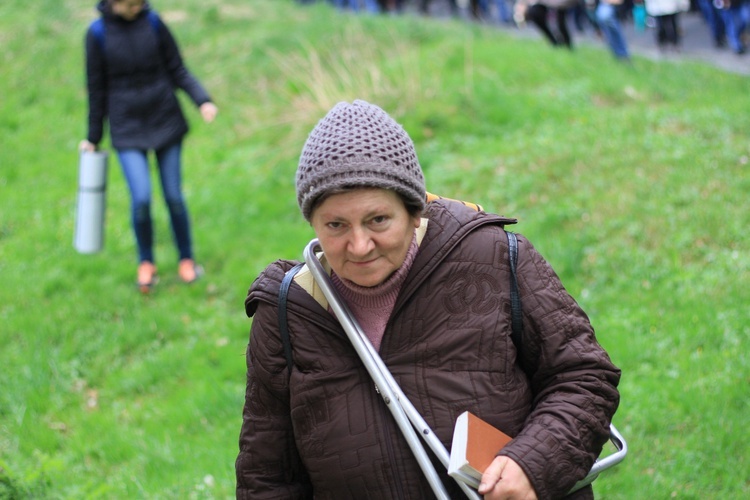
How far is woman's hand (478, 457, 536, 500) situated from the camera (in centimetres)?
200

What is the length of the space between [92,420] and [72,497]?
3.57 ft

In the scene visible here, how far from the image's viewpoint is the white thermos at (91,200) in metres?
6.51

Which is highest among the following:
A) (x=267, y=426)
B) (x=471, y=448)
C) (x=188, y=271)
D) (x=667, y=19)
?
(x=471, y=448)

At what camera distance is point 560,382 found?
7.07 ft

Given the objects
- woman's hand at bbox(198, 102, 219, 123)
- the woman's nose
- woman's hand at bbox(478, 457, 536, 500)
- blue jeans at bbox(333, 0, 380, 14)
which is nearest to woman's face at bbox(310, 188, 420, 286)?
the woman's nose

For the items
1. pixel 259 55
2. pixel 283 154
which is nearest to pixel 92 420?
pixel 283 154

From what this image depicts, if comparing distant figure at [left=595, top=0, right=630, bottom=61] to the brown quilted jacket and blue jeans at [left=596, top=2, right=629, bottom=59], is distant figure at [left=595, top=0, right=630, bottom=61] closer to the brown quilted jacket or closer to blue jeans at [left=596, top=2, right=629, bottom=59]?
blue jeans at [left=596, top=2, right=629, bottom=59]

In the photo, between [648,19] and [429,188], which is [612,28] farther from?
[429,188]

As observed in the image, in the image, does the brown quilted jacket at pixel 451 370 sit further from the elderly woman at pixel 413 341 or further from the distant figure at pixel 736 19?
the distant figure at pixel 736 19

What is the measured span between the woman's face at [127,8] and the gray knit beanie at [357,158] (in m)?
4.59

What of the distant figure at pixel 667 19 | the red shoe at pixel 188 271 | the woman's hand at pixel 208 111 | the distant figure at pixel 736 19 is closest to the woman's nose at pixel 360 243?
the woman's hand at pixel 208 111

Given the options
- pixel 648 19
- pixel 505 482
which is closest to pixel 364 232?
pixel 505 482

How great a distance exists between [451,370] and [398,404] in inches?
6.0

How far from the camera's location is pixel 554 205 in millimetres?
6859
